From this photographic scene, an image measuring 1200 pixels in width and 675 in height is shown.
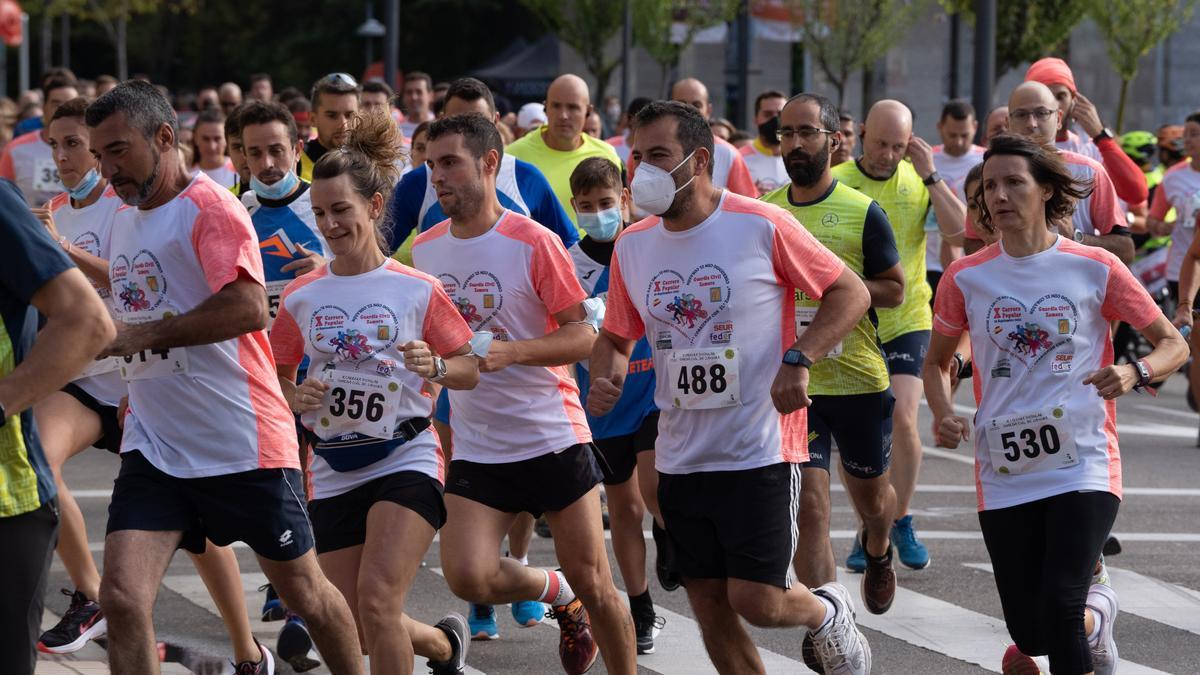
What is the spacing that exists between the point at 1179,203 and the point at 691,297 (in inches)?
339

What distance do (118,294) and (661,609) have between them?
10.8ft

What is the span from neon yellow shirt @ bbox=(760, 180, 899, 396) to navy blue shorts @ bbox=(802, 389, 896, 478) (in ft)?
0.13

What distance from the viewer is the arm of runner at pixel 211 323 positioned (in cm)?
533

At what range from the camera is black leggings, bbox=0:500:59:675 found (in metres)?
4.19

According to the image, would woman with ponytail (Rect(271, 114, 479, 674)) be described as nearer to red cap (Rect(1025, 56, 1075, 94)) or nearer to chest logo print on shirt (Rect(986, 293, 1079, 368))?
chest logo print on shirt (Rect(986, 293, 1079, 368))

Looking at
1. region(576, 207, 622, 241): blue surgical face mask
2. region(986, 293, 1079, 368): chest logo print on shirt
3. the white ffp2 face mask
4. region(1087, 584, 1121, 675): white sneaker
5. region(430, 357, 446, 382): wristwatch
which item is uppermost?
the white ffp2 face mask

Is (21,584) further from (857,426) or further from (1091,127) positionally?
(1091,127)

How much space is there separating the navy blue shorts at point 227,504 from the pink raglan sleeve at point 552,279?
46.0 inches

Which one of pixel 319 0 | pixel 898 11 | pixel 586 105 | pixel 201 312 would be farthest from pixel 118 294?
pixel 319 0

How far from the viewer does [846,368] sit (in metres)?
7.68

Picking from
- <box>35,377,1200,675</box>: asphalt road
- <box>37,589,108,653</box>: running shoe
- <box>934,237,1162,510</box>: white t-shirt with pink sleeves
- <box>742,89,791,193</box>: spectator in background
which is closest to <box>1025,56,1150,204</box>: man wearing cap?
<box>35,377,1200,675</box>: asphalt road

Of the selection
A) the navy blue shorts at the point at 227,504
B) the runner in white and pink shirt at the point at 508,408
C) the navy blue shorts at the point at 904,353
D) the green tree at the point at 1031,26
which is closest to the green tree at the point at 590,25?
the green tree at the point at 1031,26

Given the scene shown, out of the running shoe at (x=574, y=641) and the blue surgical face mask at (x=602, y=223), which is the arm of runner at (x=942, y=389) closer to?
the running shoe at (x=574, y=641)

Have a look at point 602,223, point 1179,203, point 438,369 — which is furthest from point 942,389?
point 1179,203
